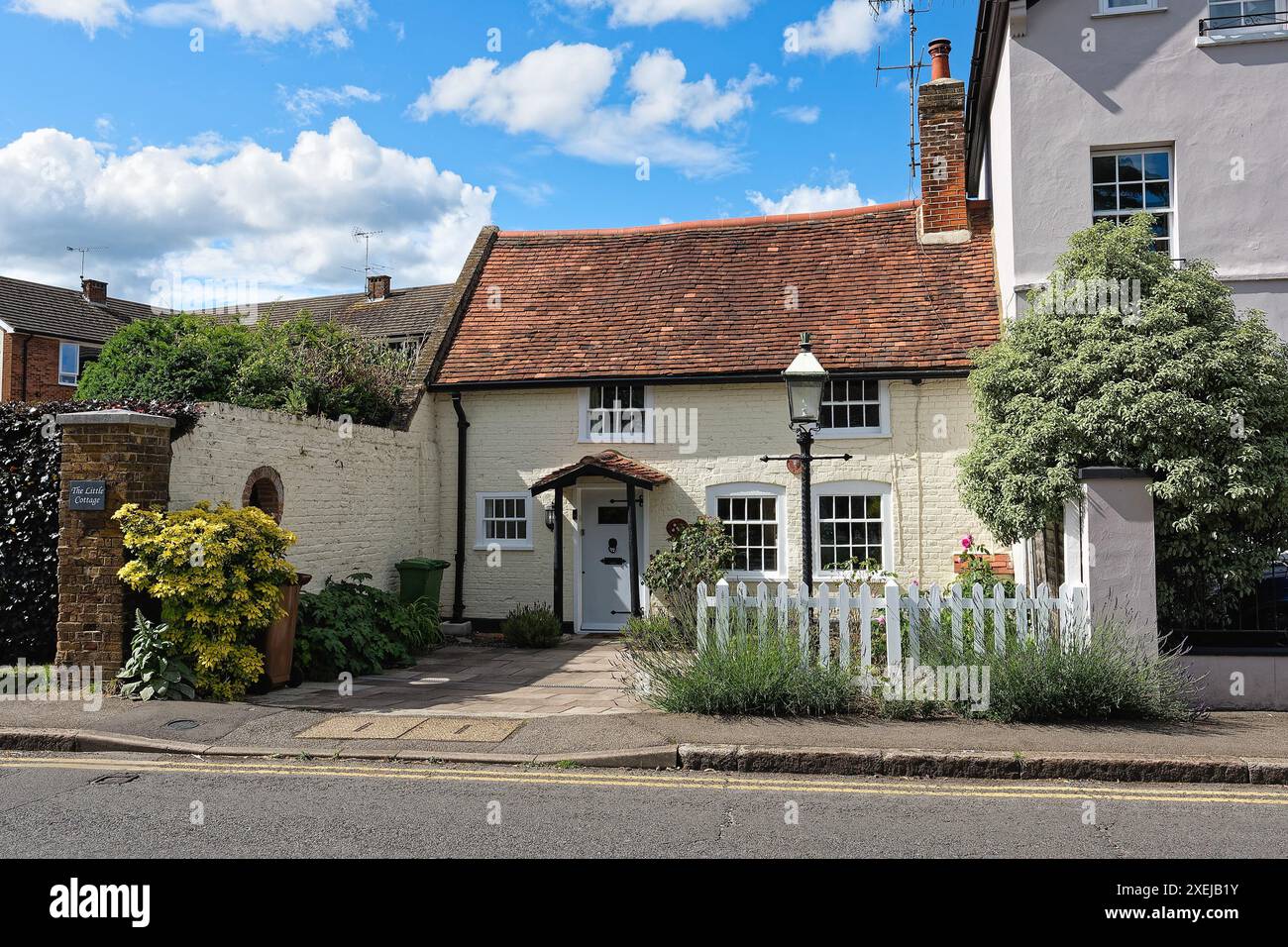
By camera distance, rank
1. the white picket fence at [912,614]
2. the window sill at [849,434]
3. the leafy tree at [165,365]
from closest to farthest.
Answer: the white picket fence at [912,614] < the leafy tree at [165,365] < the window sill at [849,434]

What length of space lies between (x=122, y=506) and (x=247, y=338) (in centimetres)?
694

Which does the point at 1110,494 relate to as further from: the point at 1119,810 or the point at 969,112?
the point at 969,112

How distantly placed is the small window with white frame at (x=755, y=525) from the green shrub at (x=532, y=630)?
114 inches

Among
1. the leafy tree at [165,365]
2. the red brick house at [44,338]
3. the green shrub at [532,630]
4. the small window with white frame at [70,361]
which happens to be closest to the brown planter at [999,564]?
the green shrub at [532,630]

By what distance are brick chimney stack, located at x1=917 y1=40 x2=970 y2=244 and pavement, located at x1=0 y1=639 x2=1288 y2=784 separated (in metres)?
9.77

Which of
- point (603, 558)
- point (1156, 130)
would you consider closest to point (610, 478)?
point (603, 558)

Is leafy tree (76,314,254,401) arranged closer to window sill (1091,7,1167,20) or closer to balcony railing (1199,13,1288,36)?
window sill (1091,7,1167,20)

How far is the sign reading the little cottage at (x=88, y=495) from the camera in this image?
902cm

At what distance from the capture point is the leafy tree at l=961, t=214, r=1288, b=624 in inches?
334

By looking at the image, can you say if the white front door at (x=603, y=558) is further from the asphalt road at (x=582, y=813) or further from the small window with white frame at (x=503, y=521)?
the asphalt road at (x=582, y=813)

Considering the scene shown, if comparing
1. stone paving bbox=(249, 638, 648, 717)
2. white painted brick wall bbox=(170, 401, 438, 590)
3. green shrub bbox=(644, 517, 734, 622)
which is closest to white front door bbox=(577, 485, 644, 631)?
green shrub bbox=(644, 517, 734, 622)

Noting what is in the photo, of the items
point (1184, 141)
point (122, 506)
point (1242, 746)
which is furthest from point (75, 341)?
point (1242, 746)

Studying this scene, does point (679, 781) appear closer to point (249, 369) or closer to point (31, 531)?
point (31, 531)
